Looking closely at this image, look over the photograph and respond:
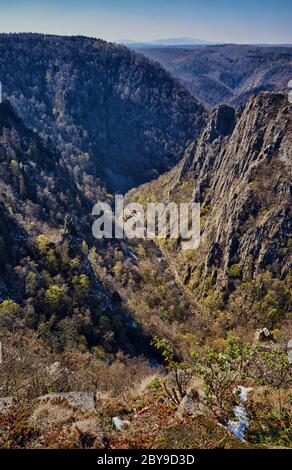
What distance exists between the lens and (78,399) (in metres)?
20.1

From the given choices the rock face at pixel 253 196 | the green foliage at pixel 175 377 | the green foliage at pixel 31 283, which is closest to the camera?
the green foliage at pixel 175 377

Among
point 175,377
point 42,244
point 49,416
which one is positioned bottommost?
point 42,244

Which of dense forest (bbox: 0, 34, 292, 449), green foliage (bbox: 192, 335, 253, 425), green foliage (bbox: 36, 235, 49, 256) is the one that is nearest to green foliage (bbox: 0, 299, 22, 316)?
dense forest (bbox: 0, 34, 292, 449)

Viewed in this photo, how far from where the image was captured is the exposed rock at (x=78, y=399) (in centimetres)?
1950

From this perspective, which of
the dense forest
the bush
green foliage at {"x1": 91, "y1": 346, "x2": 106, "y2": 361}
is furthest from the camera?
the bush

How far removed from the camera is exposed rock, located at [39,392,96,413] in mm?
19500

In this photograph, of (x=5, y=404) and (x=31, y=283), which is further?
(x=31, y=283)

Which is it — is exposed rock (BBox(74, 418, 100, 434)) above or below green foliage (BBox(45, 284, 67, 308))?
above

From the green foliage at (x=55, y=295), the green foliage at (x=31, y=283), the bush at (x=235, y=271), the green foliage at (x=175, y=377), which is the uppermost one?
the green foliage at (x=175, y=377)

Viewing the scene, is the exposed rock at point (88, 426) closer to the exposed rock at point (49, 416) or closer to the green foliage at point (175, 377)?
the exposed rock at point (49, 416)

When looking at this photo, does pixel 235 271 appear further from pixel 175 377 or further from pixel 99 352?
pixel 175 377

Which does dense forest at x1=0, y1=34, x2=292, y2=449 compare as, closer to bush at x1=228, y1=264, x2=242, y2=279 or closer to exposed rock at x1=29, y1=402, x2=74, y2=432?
exposed rock at x1=29, y1=402, x2=74, y2=432

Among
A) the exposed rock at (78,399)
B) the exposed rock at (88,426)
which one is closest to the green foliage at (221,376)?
the exposed rock at (88,426)

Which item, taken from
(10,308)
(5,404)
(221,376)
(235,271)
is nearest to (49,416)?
(5,404)
